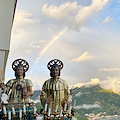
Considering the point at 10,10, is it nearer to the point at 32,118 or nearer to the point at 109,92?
the point at 32,118

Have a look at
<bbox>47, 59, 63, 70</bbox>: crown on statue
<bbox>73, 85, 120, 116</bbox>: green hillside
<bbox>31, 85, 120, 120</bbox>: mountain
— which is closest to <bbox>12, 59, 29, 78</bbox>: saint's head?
<bbox>47, 59, 63, 70</bbox>: crown on statue

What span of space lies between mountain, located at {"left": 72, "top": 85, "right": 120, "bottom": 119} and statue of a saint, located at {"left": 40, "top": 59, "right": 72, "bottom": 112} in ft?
9.34

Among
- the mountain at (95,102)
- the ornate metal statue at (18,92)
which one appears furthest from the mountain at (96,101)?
the ornate metal statue at (18,92)

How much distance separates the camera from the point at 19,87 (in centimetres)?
158

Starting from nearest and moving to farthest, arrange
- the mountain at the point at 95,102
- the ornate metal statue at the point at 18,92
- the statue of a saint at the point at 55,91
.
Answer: the ornate metal statue at the point at 18,92 → the statue of a saint at the point at 55,91 → the mountain at the point at 95,102

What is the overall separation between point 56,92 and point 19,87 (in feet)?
1.19

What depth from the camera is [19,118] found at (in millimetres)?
1327

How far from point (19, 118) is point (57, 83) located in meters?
0.49

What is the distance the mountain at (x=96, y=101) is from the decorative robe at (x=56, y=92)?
284 cm

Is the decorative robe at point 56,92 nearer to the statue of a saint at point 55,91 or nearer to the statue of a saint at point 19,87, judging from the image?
the statue of a saint at point 55,91

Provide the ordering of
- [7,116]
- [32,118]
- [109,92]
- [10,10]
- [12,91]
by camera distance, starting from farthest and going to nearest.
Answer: [109,92] < [10,10] < [12,91] < [32,118] < [7,116]

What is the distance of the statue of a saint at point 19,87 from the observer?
62.0 inches

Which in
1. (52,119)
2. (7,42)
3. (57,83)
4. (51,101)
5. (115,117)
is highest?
(7,42)

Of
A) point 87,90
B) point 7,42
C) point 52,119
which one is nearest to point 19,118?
point 52,119
